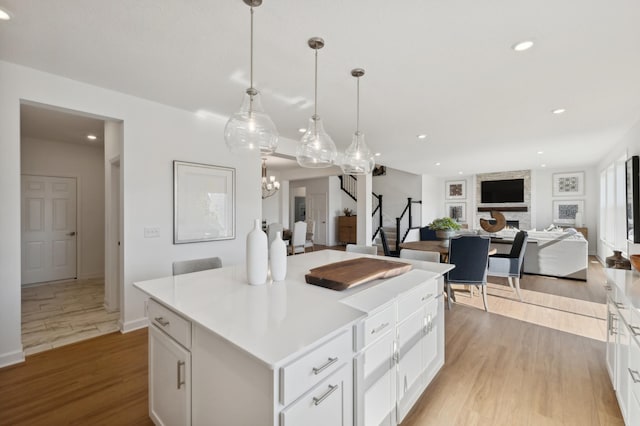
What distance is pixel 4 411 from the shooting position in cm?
185

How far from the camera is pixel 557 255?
5.21 metres

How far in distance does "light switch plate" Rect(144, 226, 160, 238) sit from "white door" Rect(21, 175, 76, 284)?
3.28m

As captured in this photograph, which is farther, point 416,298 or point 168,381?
point 416,298

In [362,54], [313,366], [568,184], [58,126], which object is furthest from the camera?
[568,184]

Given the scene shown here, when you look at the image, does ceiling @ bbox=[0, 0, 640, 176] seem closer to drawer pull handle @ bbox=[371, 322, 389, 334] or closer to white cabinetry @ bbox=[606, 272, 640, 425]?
white cabinetry @ bbox=[606, 272, 640, 425]

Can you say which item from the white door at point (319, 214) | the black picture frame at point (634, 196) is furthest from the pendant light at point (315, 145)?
the white door at point (319, 214)

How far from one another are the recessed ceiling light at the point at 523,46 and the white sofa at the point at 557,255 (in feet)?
13.3

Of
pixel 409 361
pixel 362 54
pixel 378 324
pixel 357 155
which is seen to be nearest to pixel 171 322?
pixel 378 324

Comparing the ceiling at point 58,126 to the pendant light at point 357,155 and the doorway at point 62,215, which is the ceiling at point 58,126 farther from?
the pendant light at point 357,155

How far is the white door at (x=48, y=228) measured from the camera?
4734mm

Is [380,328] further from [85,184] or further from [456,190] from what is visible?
[456,190]

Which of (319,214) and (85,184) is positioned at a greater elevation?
(85,184)

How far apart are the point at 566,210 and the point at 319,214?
24.9ft

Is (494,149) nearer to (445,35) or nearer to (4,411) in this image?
(445,35)
